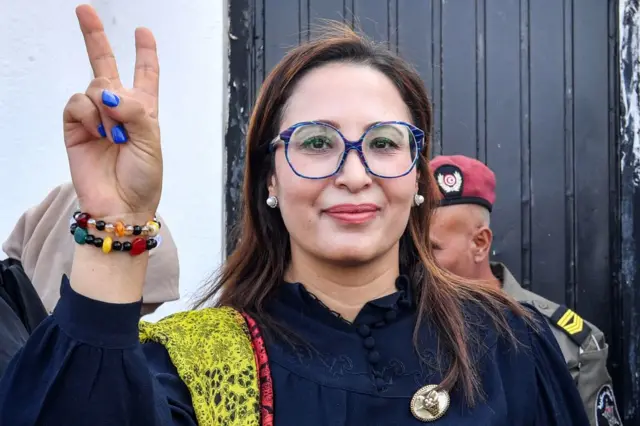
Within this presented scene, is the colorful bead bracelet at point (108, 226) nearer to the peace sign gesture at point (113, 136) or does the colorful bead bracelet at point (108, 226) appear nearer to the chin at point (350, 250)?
the peace sign gesture at point (113, 136)

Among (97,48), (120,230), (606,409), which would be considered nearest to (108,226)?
(120,230)

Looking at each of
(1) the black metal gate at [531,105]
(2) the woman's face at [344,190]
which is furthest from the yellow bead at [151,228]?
(1) the black metal gate at [531,105]

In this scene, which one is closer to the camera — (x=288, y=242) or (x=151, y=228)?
(x=151, y=228)

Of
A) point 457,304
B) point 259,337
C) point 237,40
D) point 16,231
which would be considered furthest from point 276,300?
point 237,40

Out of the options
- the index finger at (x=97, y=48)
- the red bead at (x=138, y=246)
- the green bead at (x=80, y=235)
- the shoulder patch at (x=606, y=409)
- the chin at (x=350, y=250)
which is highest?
the index finger at (x=97, y=48)

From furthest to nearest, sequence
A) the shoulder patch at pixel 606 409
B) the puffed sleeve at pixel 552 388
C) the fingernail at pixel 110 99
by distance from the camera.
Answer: the shoulder patch at pixel 606 409
the puffed sleeve at pixel 552 388
the fingernail at pixel 110 99

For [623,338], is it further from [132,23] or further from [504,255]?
[132,23]

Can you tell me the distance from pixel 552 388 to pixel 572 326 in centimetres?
130

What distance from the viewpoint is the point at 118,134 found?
1328 millimetres

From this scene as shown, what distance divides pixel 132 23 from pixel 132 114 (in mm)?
2318

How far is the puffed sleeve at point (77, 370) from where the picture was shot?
51.5 inches

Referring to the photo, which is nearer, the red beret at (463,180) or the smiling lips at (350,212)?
the smiling lips at (350,212)

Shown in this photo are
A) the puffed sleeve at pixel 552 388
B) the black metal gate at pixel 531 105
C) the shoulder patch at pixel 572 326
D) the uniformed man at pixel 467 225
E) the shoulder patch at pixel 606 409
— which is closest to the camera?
the puffed sleeve at pixel 552 388

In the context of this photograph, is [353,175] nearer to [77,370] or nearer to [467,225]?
[77,370]
